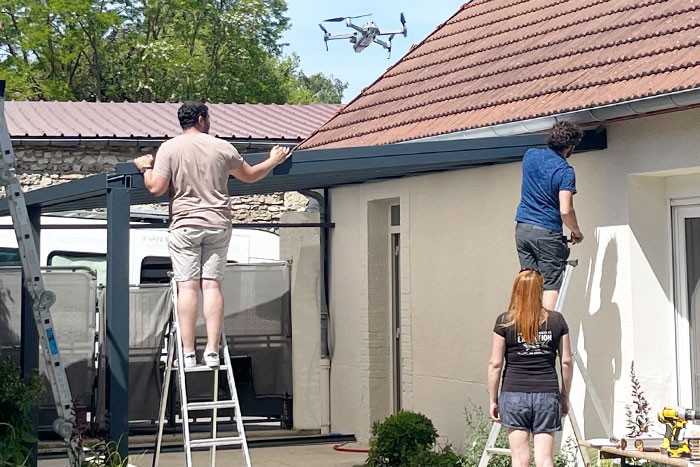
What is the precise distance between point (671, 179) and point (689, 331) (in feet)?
3.57

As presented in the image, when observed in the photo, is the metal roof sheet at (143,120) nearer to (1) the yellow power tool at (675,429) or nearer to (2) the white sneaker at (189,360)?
(2) the white sneaker at (189,360)

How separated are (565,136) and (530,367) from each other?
5.97 ft

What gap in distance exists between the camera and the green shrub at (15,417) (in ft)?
25.6

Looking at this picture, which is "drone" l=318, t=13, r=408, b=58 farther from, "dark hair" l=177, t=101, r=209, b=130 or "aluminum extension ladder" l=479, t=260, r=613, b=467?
"aluminum extension ladder" l=479, t=260, r=613, b=467

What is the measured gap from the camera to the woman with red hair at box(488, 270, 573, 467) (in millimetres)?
6578

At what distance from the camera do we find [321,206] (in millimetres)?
12945

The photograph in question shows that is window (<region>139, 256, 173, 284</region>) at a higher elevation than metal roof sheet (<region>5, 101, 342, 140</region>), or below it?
below

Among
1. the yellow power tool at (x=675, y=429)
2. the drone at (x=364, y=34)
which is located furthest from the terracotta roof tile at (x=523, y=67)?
the drone at (x=364, y=34)

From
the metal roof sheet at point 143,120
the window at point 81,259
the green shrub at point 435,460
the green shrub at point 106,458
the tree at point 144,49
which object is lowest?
the green shrub at point 435,460

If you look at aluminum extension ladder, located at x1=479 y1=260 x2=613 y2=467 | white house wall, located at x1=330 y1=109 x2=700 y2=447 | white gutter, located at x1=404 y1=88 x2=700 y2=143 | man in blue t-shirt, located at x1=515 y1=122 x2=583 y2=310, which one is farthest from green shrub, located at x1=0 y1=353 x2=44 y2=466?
white gutter, located at x1=404 y1=88 x2=700 y2=143

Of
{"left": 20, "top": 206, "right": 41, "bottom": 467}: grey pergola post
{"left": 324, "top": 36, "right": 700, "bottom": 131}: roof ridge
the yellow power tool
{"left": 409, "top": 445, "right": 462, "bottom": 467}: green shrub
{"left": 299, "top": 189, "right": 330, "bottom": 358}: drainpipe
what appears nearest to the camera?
the yellow power tool

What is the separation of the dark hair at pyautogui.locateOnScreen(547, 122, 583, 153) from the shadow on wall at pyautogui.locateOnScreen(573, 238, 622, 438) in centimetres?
93

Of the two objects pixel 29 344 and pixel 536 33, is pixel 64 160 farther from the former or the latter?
pixel 536 33

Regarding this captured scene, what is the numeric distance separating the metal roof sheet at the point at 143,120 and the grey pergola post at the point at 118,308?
33.1 feet
